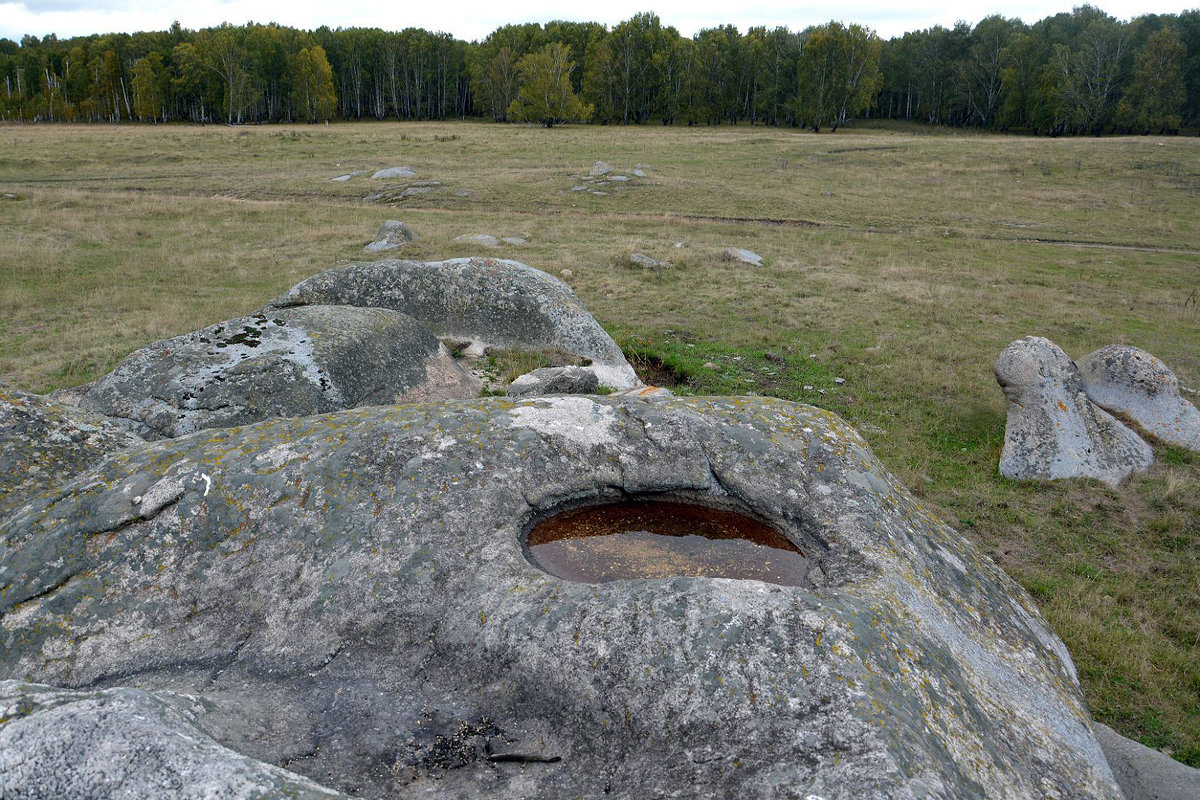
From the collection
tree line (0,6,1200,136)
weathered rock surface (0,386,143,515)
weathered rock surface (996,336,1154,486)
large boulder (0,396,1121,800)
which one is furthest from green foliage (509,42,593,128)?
large boulder (0,396,1121,800)

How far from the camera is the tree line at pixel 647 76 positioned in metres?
75.6

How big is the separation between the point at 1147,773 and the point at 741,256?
19.7 m

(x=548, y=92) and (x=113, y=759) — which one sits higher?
(x=548, y=92)

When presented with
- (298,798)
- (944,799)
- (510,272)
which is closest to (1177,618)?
(944,799)

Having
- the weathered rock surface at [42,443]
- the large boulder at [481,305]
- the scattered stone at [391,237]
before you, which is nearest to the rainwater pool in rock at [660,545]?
the weathered rock surface at [42,443]

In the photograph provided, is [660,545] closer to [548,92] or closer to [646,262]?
[646,262]

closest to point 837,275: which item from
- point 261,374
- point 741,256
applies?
point 741,256

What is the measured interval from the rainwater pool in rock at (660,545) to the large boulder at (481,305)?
25.4 ft

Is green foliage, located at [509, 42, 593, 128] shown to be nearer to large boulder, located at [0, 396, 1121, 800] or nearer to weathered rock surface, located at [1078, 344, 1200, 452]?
weathered rock surface, located at [1078, 344, 1200, 452]

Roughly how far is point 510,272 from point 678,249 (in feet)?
37.9

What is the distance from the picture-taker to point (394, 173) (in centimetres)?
4000

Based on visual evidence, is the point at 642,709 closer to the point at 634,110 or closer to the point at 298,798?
the point at 298,798

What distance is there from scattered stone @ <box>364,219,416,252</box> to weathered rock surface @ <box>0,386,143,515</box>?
A: 17964 millimetres

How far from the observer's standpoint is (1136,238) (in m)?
29.6
